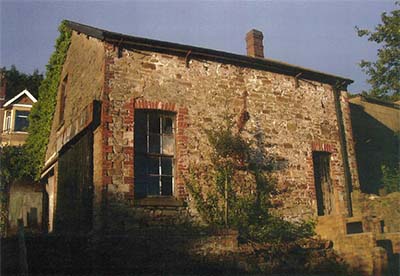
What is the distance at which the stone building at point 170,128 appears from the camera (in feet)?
32.4

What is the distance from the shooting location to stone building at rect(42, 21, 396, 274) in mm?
9883

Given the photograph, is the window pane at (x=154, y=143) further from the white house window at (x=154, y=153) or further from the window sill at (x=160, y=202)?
the window sill at (x=160, y=202)

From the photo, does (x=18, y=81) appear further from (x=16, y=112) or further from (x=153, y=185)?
(x=153, y=185)

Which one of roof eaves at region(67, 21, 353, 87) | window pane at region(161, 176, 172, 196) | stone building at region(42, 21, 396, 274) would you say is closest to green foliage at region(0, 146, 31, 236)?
stone building at region(42, 21, 396, 274)

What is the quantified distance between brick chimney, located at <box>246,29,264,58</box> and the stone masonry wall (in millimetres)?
4386

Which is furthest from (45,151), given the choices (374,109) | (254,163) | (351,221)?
(374,109)

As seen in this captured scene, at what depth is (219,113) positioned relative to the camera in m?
11.5

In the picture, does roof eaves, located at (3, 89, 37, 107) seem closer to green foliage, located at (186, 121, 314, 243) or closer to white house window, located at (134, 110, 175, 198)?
white house window, located at (134, 110, 175, 198)

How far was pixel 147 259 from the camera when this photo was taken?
28.1 ft

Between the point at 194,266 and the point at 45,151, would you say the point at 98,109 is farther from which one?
the point at 45,151

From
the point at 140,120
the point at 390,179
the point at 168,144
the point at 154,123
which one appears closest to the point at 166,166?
the point at 168,144

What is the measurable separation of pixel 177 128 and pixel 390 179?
8.33m

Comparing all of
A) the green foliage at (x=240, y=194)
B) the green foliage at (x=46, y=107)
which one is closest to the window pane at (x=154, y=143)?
the green foliage at (x=240, y=194)

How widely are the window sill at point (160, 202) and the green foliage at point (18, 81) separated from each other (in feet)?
94.8
